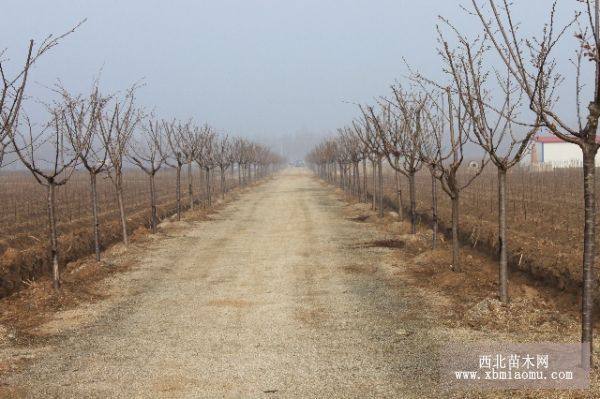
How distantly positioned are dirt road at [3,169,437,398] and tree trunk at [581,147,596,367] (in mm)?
1827

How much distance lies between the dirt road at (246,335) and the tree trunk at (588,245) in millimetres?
1827

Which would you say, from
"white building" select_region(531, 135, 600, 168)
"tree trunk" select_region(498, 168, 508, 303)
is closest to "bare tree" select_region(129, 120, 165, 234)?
"tree trunk" select_region(498, 168, 508, 303)

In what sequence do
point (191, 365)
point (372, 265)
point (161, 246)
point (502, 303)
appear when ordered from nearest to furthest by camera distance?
point (191, 365), point (502, 303), point (372, 265), point (161, 246)

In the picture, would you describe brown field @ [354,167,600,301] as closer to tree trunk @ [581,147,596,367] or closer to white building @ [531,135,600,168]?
tree trunk @ [581,147,596,367]

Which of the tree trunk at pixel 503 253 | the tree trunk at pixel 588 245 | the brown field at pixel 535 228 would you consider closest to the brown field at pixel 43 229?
the tree trunk at pixel 503 253

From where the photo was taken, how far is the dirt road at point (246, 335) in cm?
696

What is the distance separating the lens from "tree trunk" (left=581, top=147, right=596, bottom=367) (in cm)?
621

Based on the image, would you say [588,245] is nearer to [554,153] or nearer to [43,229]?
[43,229]

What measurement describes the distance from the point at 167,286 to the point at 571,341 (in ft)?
27.0

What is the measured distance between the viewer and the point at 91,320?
10.0 m

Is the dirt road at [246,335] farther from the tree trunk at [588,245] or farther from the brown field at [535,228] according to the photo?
the brown field at [535,228]

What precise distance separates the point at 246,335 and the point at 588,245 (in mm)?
5108

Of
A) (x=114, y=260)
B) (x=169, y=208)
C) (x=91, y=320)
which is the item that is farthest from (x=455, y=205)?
Answer: (x=169, y=208)

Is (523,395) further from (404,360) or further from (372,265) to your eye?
(372,265)
